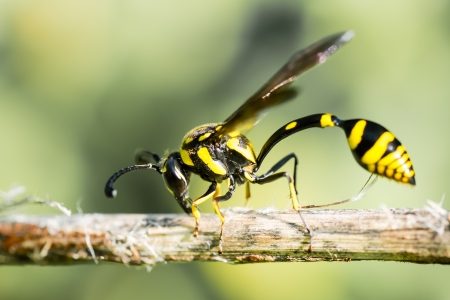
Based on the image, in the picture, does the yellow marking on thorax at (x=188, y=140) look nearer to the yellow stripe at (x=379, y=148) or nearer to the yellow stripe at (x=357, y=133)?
the yellow stripe at (x=357, y=133)

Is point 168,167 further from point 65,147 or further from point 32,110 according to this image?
point 32,110

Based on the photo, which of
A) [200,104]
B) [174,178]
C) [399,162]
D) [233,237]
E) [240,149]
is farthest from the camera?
[200,104]

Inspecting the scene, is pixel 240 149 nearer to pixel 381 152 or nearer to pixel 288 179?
pixel 288 179

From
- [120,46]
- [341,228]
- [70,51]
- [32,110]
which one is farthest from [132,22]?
[341,228]

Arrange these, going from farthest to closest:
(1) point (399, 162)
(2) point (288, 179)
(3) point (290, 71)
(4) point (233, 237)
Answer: (2) point (288, 179)
(3) point (290, 71)
(1) point (399, 162)
(4) point (233, 237)

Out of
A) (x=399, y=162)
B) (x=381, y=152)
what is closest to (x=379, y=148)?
(x=381, y=152)

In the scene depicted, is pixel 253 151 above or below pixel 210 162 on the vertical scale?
above
